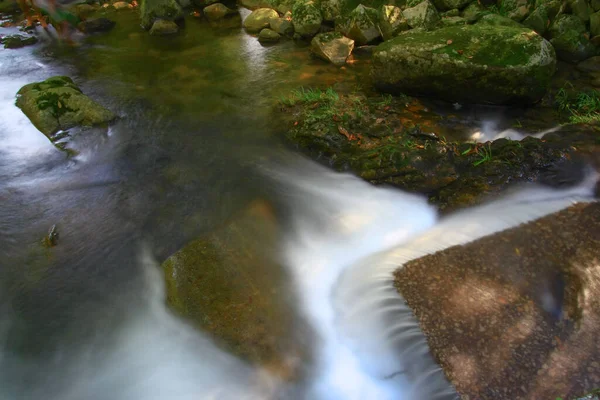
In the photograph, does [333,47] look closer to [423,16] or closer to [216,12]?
[423,16]

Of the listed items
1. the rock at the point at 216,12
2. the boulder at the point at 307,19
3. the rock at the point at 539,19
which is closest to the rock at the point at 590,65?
the rock at the point at 539,19

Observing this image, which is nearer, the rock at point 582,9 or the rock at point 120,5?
the rock at point 582,9

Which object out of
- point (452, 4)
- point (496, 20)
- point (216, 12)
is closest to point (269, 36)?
point (216, 12)

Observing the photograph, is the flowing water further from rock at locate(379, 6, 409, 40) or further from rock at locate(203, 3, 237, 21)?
rock at locate(203, 3, 237, 21)

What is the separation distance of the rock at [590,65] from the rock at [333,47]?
447 centimetres

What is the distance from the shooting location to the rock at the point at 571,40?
290 inches

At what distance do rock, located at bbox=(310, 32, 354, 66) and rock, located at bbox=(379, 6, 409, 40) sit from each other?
87cm

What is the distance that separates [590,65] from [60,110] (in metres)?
9.83

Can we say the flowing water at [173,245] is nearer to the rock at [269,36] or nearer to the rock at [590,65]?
the rock at [269,36]

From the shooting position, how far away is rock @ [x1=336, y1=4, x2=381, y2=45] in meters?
9.34

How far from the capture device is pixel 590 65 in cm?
724

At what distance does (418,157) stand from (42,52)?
37.3 feet

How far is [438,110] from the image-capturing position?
674cm

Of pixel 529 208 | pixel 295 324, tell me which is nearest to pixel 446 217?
pixel 529 208
